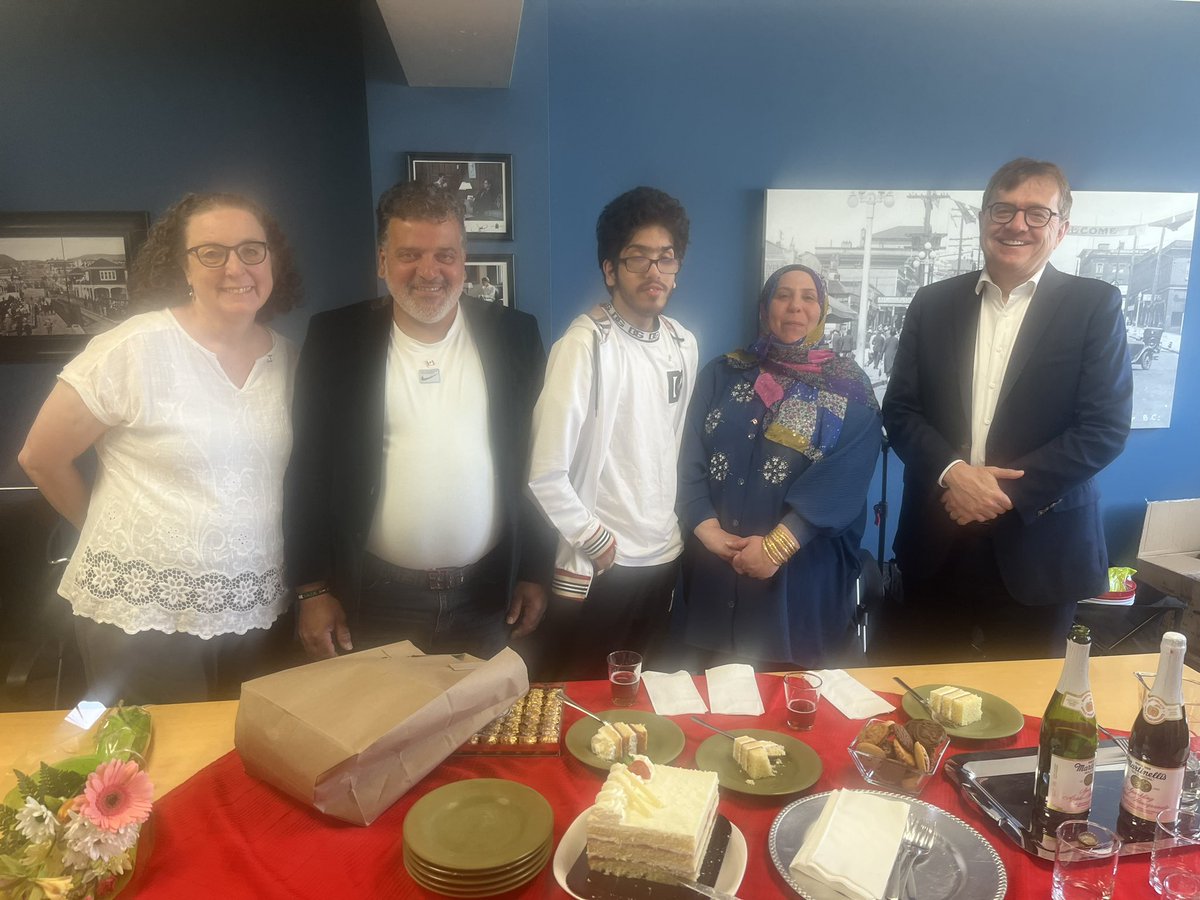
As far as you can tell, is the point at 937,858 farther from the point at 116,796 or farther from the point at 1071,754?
the point at 116,796

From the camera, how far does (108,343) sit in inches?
65.5

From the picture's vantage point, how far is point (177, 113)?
291 cm

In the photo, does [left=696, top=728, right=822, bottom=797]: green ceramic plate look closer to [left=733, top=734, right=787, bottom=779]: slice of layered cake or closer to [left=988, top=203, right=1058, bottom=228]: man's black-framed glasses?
[left=733, top=734, right=787, bottom=779]: slice of layered cake

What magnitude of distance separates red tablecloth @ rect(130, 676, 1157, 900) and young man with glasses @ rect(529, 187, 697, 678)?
758 millimetres

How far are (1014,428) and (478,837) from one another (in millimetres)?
1671

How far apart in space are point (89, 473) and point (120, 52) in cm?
159

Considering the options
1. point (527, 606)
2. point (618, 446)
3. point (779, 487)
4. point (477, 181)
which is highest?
point (477, 181)

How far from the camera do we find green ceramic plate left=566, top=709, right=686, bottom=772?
123 cm

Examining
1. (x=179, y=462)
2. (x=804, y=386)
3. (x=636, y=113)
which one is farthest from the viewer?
(x=636, y=113)

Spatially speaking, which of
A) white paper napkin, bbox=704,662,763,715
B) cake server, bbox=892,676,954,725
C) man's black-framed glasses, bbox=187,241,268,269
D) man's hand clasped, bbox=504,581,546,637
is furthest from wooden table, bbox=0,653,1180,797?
man's black-framed glasses, bbox=187,241,268,269

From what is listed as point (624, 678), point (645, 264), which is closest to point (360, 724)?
point (624, 678)

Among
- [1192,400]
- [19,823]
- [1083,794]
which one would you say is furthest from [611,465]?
[1192,400]

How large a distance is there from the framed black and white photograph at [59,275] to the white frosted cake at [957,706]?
312 cm

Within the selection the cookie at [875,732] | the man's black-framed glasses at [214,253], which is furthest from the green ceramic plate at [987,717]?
the man's black-framed glasses at [214,253]
